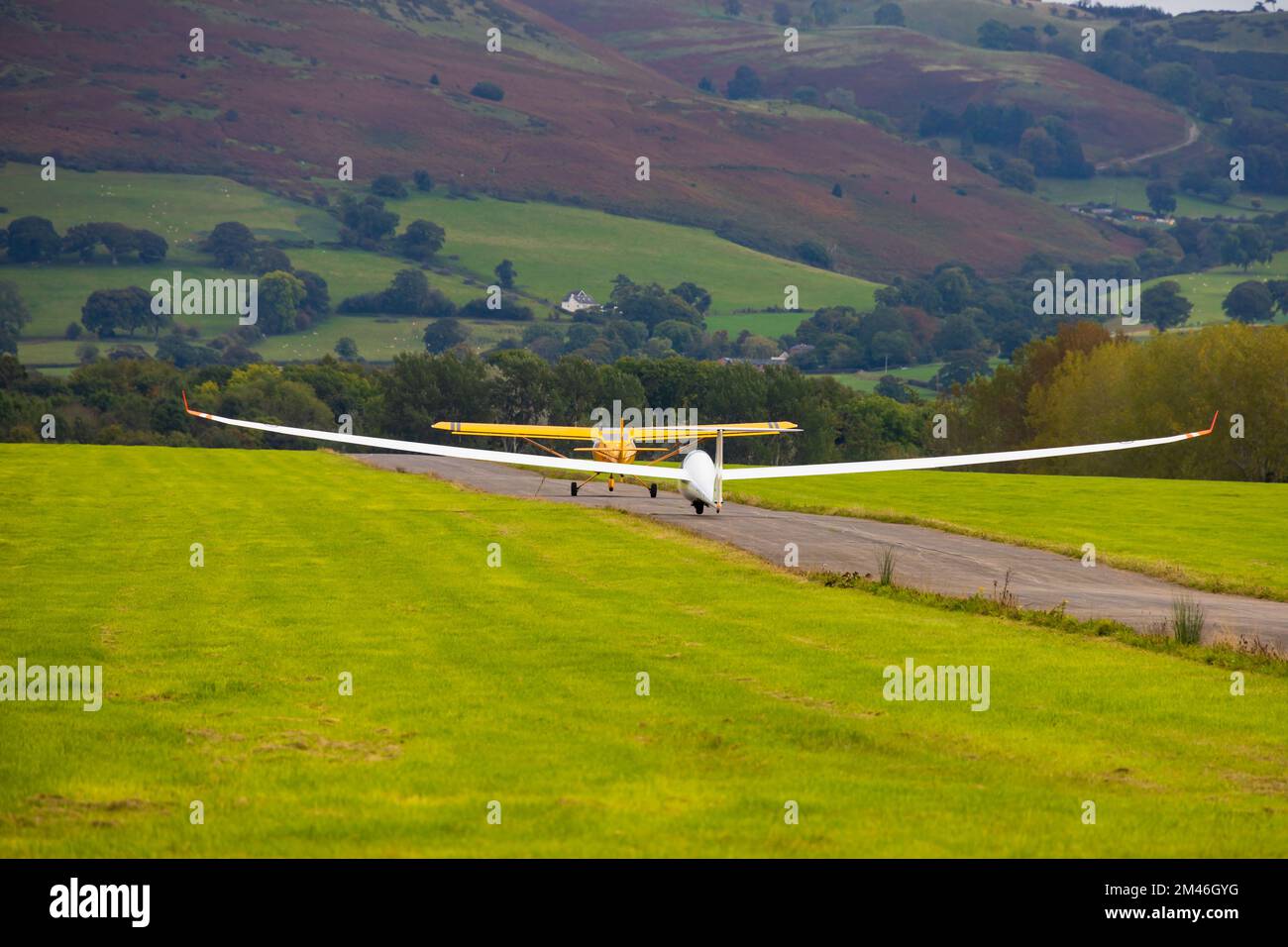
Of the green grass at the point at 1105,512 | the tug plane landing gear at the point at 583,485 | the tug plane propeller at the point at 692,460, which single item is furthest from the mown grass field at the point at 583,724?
the tug plane landing gear at the point at 583,485

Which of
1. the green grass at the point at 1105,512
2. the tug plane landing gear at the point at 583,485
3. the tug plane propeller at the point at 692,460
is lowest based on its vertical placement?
the green grass at the point at 1105,512

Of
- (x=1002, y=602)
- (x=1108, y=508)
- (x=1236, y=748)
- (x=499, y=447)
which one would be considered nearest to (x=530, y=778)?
(x=1236, y=748)

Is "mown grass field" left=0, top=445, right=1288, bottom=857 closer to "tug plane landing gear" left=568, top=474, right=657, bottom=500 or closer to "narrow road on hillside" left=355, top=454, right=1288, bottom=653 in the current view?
"narrow road on hillside" left=355, top=454, right=1288, bottom=653

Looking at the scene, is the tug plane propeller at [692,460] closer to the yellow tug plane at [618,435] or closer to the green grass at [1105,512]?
the yellow tug plane at [618,435]

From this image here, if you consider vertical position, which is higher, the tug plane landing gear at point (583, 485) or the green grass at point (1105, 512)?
the tug plane landing gear at point (583, 485)
